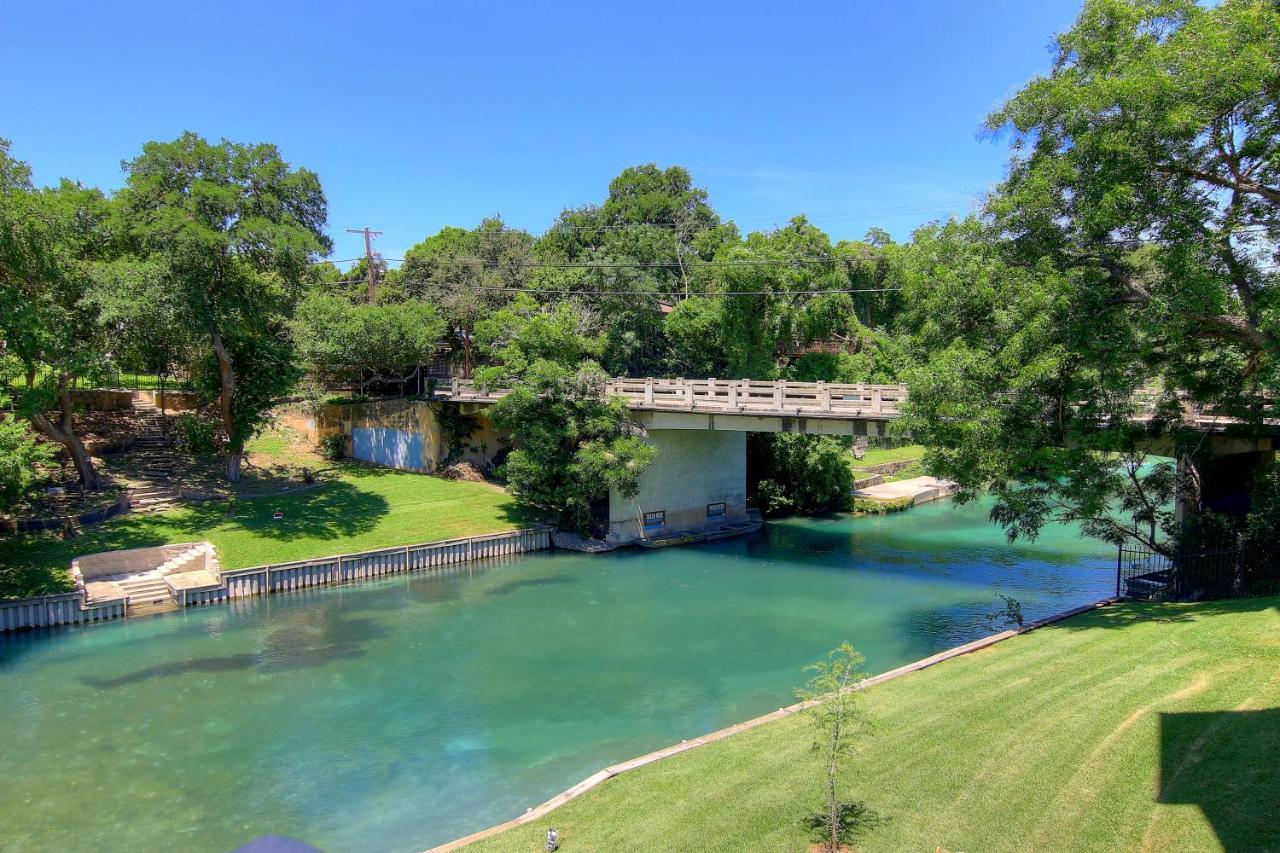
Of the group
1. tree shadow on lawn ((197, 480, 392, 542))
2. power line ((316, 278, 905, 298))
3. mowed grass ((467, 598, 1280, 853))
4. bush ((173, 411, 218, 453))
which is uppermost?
power line ((316, 278, 905, 298))

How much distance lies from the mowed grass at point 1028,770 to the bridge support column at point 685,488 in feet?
65.5

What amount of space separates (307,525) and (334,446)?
1294cm

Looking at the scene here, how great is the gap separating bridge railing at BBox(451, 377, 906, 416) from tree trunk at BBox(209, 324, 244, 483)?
449 inches

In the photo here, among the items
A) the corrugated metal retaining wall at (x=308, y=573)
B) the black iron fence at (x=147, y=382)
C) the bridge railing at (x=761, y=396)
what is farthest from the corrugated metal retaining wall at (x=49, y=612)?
the bridge railing at (x=761, y=396)

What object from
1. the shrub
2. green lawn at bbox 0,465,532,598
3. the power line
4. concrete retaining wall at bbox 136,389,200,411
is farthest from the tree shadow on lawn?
the shrub

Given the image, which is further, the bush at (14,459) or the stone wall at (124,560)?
the stone wall at (124,560)

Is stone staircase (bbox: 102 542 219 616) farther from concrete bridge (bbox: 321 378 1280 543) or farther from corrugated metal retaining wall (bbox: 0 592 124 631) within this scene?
concrete bridge (bbox: 321 378 1280 543)

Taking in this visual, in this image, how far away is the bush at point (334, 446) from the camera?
42.5 metres

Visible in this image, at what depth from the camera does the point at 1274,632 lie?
13.7 meters

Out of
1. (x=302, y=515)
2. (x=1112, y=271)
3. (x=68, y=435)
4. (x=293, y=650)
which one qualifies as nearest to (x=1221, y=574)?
(x=1112, y=271)

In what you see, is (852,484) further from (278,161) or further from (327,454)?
(278,161)

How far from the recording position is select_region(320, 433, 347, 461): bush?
42500mm

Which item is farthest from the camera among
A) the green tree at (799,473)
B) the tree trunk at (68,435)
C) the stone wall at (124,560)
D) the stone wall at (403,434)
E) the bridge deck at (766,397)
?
the stone wall at (403,434)

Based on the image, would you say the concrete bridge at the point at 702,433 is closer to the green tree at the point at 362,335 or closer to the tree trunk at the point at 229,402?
the green tree at the point at 362,335
